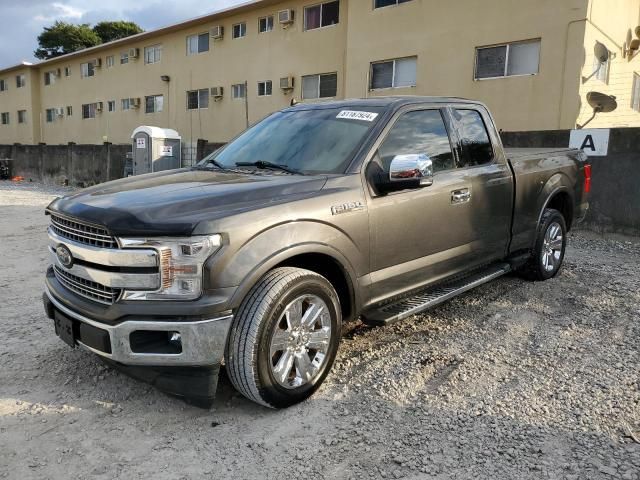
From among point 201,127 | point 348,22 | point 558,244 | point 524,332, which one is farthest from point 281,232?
point 201,127

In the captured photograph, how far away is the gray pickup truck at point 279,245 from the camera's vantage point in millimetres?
2654

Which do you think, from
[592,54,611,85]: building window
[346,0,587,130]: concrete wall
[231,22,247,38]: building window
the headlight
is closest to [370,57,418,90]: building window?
[346,0,587,130]: concrete wall

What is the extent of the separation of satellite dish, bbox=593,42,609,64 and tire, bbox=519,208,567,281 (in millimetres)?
8861

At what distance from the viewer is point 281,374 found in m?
2.96

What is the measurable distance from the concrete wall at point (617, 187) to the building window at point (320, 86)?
37.3 ft

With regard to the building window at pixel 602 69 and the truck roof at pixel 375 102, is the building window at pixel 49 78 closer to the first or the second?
the building window at pixel 602 69

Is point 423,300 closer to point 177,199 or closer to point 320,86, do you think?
point 177,199

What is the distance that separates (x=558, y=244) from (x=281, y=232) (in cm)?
403

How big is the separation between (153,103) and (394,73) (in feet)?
48.6

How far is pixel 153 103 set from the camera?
1025 inches

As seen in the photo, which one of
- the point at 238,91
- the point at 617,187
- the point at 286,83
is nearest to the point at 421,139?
the point at 617,187

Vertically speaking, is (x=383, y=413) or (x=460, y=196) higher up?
(x=460, y=196)

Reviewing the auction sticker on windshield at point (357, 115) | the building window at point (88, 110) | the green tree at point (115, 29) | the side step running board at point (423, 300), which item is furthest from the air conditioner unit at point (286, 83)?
the green tree at point (115, 29)

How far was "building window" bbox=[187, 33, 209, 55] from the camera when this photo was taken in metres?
22.9
